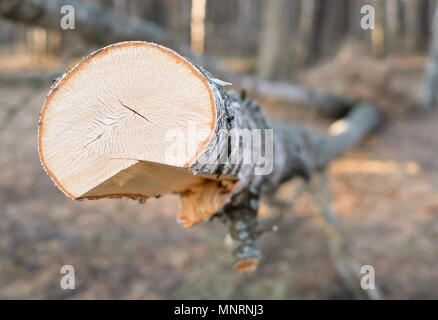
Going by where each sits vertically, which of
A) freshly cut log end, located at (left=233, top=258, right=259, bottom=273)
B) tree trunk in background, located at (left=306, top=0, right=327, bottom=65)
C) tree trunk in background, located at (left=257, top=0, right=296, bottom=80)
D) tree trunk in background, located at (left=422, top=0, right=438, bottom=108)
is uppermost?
tree trunk in background, located at (left=306, top=0, right=327, bottom=65)

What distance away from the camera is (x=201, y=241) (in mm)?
3941

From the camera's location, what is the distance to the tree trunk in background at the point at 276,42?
941 cm

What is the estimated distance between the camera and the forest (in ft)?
4.10

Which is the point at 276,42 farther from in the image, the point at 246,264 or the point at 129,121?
the point at 129,121

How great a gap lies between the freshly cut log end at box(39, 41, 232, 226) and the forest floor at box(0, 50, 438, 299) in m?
2.16

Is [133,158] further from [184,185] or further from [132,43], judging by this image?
[184,185]

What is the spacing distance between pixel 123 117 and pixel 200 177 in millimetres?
475

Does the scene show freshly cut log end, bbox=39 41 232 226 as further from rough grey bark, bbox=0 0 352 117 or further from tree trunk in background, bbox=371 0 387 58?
tree trunk in background, bbox=371 0 387 58

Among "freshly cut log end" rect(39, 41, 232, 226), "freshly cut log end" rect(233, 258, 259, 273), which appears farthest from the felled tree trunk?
"freshly cut log end" rect(233, 258, 259, 273)

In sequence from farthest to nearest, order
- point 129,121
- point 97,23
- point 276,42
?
point 276,42
point 97,23
point 129,121

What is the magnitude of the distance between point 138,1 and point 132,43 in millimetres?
16944

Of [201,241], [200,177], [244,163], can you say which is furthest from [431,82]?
[200,177]

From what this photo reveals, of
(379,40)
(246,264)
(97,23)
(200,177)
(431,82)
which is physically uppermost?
(379,40)
